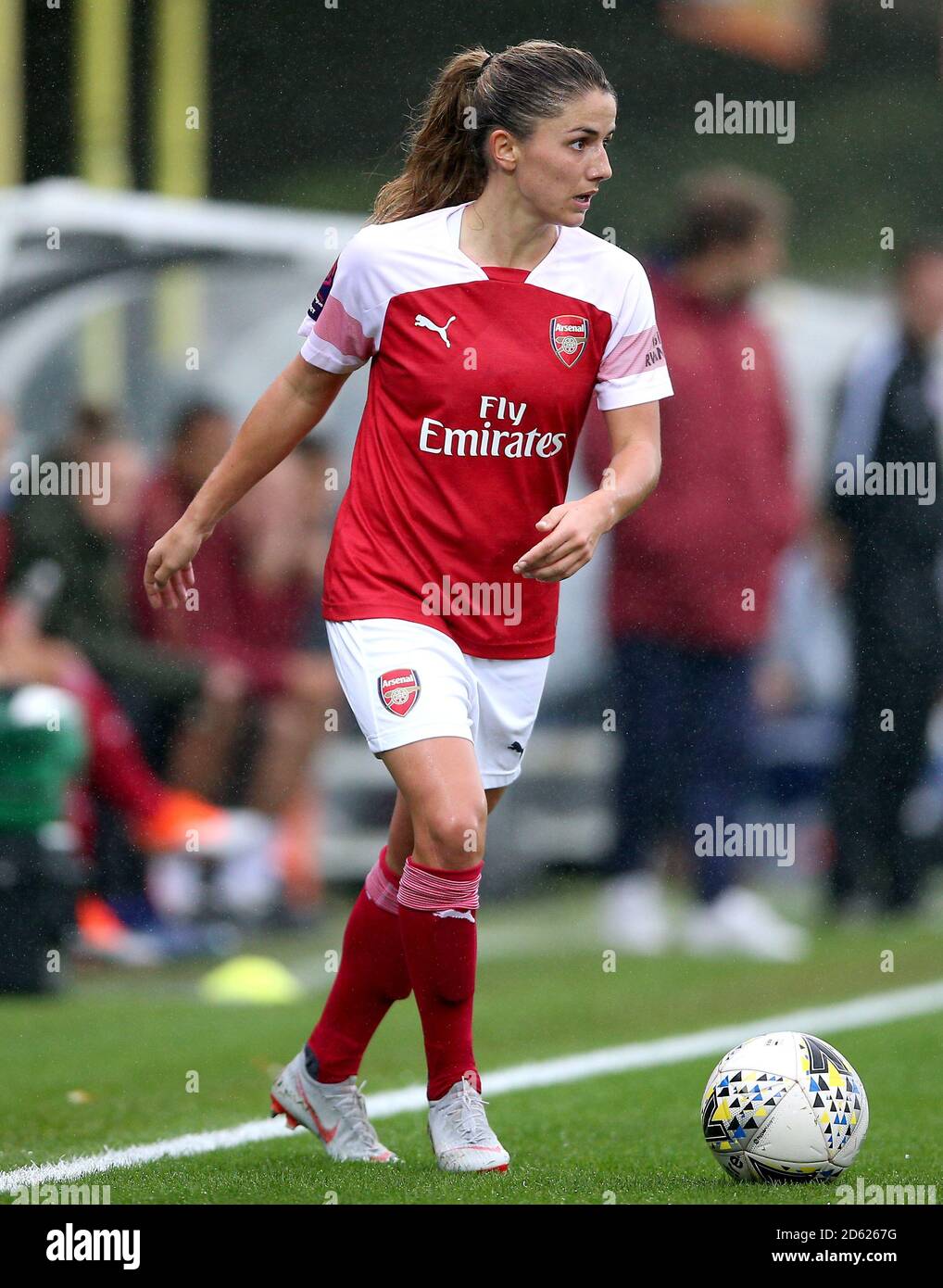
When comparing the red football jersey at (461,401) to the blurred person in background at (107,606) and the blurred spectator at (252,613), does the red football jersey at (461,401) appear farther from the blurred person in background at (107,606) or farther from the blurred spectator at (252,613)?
the blurred spectator at (252,613)

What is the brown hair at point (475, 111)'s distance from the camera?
442 centimetres

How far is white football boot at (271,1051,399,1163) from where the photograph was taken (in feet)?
15.2

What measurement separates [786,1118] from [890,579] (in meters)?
5.85

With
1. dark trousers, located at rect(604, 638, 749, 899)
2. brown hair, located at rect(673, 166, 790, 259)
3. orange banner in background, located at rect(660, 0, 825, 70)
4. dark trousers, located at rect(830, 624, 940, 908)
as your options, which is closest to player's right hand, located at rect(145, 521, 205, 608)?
Answer: dark trousers, located at rect(604, 638, 749, 899)

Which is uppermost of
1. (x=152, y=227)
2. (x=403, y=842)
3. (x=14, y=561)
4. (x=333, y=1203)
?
(x=152, y=227)

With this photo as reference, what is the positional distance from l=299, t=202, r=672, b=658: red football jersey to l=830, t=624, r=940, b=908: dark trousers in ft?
18.2

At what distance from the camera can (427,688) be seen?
427 centimetres

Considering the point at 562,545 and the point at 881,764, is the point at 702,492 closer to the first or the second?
the point at 881,764

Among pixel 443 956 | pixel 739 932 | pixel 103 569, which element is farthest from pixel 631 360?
pixel 739 932

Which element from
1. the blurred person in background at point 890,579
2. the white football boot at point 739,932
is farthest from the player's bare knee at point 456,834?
the blurred person in background at point 890,579
